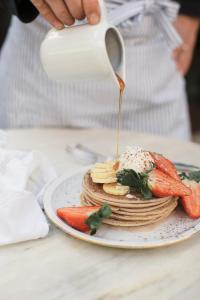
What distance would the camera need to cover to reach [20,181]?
3.77 ft

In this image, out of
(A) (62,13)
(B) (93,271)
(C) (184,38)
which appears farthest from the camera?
(C) (184,38)

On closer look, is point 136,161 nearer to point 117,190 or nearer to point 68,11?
point 117,190

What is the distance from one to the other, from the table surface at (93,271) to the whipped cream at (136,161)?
7.3 inches

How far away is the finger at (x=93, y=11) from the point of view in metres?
1.02

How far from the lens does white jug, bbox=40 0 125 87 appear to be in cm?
103

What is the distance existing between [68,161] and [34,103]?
49 cm

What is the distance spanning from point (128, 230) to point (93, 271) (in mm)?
155

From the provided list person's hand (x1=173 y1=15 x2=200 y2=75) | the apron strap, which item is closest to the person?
the apron strap

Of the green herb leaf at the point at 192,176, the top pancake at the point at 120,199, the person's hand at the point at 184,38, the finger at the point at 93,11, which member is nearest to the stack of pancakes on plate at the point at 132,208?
the top pancake at the point at 120,199

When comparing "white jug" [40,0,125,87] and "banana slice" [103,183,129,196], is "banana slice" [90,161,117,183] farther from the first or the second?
"white jug" [40,0,125,87]

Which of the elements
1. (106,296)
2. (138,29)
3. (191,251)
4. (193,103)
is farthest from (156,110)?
(193,103)

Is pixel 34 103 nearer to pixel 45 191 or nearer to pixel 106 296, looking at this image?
pixel 45 191

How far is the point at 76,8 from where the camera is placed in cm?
108

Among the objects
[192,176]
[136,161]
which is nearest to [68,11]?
[136,161]
